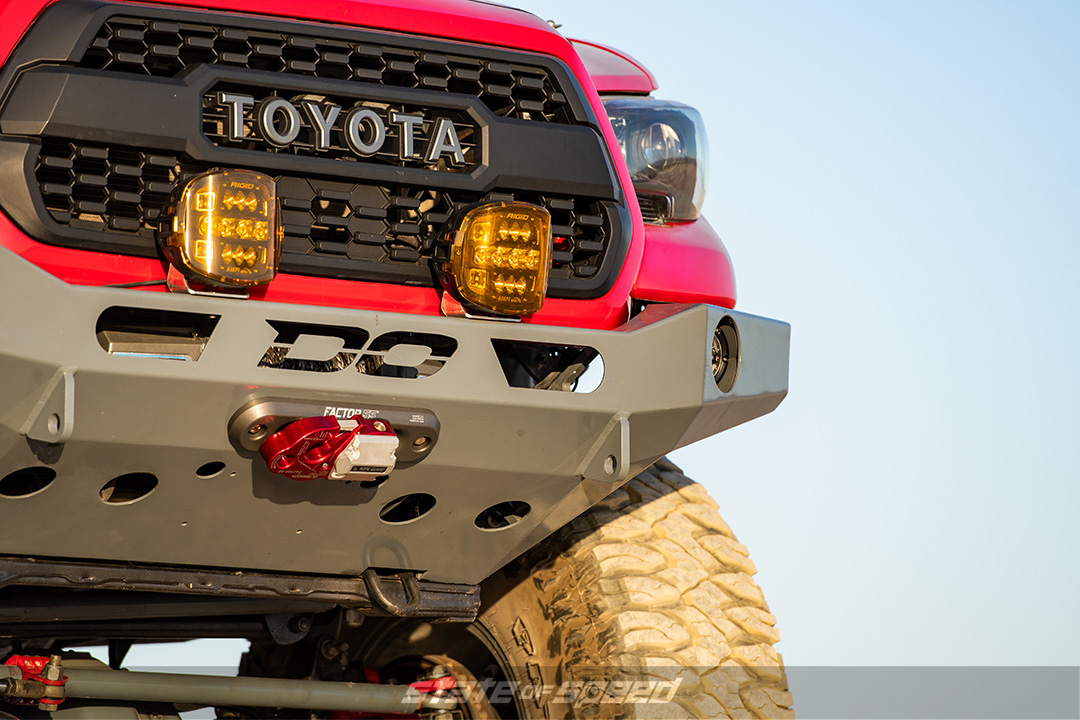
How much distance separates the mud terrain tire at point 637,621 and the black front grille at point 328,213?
0.96 m

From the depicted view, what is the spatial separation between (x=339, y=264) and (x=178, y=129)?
436 millimetres

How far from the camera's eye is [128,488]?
283 cm

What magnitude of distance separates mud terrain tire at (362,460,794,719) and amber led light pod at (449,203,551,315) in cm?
107

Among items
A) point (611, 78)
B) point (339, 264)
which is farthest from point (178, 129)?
point (611, 78)

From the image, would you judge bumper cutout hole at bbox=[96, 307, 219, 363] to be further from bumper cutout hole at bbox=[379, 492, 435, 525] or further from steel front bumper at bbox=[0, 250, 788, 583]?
bumper cutout hole at bbox=[379, 492, 435, 525]

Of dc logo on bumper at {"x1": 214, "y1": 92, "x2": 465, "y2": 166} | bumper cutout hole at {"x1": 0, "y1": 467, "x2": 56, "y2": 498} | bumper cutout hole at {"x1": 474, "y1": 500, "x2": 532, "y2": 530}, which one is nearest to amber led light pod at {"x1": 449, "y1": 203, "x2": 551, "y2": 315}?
dc logo on bumper at {"x1": 214, "y1": 92, "x2": 465, "y2": 166}

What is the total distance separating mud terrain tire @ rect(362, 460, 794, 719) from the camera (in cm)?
343

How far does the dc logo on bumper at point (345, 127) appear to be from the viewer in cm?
264

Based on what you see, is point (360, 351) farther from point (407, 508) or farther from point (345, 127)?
point (407, 508)

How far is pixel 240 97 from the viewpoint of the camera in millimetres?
2639

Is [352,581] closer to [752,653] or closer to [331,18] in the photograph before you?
[752,653]

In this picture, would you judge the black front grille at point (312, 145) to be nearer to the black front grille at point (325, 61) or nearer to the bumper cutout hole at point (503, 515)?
the black front grille at point (325, 61)

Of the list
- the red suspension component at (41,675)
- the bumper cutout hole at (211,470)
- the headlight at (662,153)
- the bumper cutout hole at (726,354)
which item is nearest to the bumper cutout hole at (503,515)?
the bumper cutout hole at (726,354)

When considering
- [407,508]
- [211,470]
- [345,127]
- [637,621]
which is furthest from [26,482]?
[637,621]
